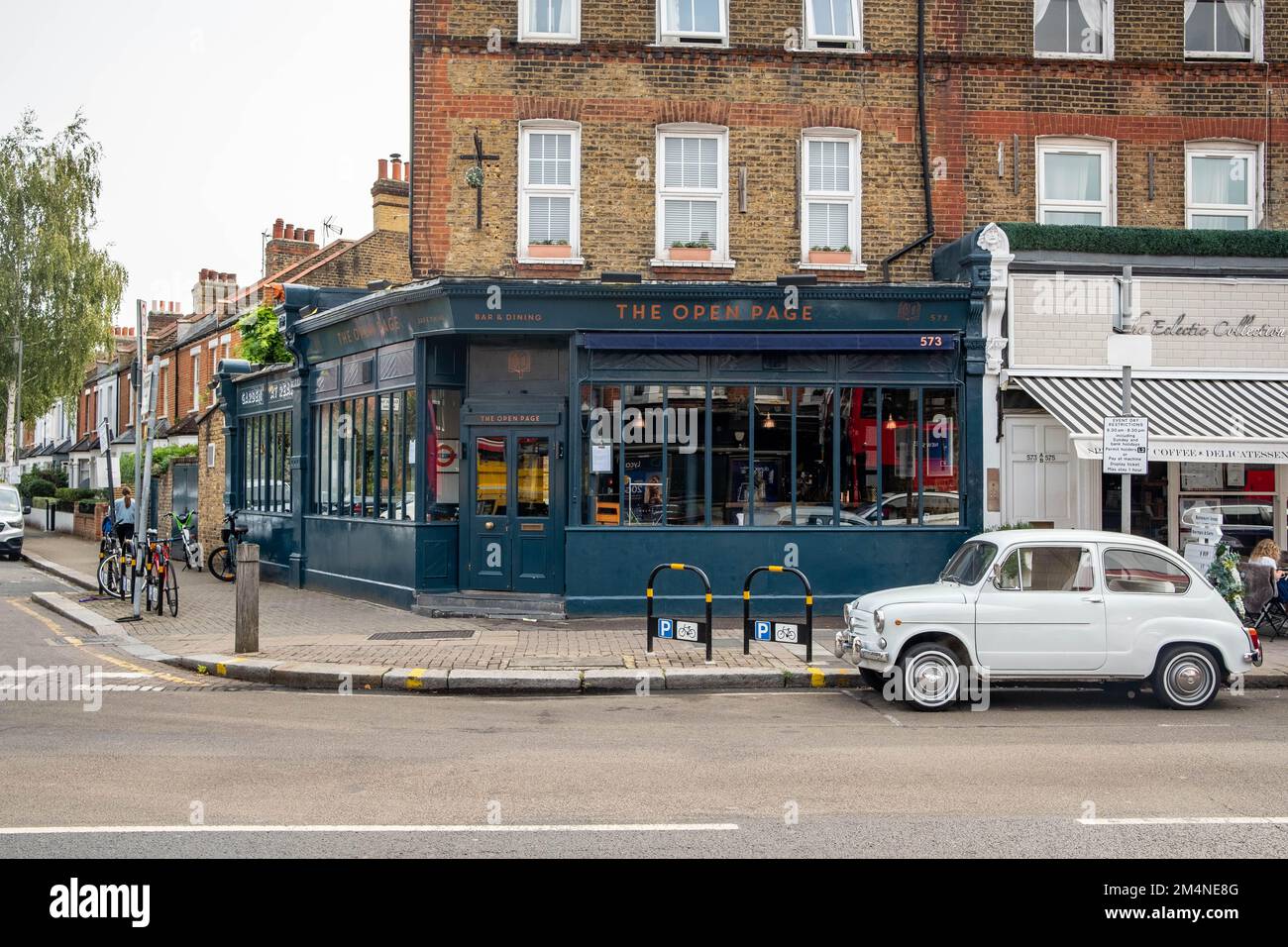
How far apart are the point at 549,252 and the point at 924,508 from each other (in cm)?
647

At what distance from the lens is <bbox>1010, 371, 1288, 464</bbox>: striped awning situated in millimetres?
14883

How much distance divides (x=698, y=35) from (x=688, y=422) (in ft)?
18.7

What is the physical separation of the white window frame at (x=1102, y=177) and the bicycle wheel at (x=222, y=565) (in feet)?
51.1

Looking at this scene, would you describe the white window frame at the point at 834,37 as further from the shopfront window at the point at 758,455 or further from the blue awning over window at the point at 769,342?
the shopfront window at the point at 758,455

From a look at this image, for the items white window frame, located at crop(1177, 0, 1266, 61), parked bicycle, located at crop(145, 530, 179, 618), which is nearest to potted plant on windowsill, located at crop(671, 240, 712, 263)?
white window frame, located at crop(1177, 0, 1266, 61)

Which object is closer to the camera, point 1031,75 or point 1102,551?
point 1102,551

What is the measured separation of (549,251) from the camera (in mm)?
16719

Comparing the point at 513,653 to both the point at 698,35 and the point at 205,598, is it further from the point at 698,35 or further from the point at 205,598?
the point at 698,35

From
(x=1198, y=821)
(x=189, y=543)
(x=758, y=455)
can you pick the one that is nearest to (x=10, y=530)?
(x=189, y=543)

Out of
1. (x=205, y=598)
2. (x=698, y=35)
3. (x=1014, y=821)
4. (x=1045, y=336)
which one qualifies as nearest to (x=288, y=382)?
(x=205, y=598)

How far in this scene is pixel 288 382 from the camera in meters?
21.3

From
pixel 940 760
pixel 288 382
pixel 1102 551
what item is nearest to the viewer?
pixel 940 760

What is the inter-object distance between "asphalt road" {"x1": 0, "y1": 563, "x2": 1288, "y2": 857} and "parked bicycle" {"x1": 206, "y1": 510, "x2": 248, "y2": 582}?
10845 mm

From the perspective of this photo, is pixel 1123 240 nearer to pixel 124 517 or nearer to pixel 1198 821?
pixel 1198 821
